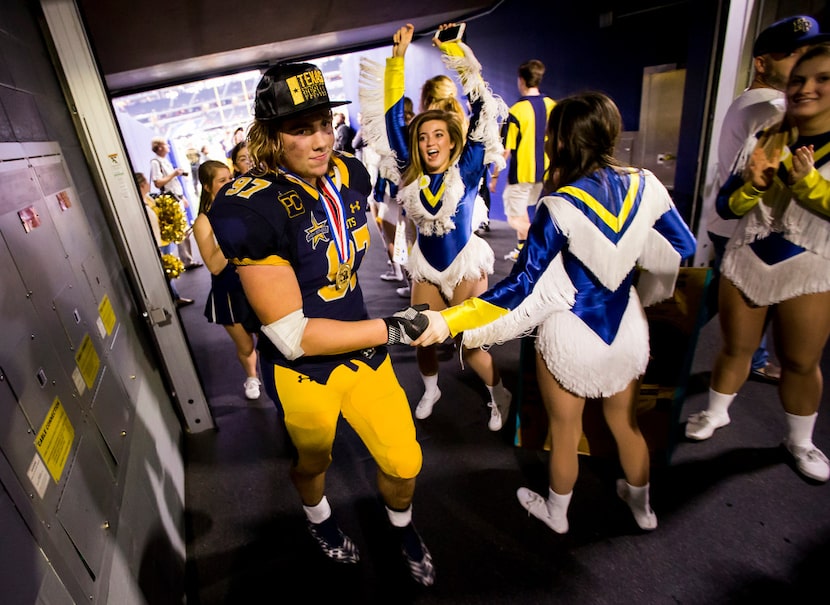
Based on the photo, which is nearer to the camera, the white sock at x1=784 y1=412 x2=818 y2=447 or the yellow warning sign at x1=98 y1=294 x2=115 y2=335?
the yellow warning sign at x1=98 y1=294 x2=115 y2=335

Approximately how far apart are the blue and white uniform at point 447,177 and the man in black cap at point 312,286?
78cm

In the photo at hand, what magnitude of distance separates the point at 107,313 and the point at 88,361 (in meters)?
0.47

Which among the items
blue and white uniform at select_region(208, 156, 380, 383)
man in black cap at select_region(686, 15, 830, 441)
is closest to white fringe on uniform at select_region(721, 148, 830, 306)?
man in black cap at select_region(686, 15, 830, 441)

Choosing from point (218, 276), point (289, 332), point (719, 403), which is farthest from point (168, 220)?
point (719, 403)

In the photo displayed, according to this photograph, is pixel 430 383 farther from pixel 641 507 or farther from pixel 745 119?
pixel 745 119

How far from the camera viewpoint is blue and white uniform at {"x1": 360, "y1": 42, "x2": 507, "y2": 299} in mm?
2326

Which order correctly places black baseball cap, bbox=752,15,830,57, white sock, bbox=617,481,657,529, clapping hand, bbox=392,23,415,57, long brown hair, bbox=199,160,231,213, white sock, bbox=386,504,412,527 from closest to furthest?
white sock, bbox=386,504,412,527 → white sock, bbox=617,481,657,529 → black baseball cap, bbox=752,15,830,57 → clapping hand, bbox=392,23,415,57 → long brown hair, bbox=199,160,231,213

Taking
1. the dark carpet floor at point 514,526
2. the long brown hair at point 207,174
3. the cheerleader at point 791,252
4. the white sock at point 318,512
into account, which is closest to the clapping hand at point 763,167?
the cheerleader at point 791,252

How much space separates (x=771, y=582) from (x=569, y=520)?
2.31 ft

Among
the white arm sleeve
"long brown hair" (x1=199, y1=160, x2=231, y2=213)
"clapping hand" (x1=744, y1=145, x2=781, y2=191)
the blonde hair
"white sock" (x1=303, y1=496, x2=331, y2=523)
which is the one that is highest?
the blonde hair

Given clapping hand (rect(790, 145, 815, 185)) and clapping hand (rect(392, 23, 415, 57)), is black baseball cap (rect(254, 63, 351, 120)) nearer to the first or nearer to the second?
clapping hand (rect(392, 23, 415, 57))

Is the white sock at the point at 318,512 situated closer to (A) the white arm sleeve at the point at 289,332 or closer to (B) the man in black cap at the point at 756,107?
(A) the white arm sleeve at the point at 289,332

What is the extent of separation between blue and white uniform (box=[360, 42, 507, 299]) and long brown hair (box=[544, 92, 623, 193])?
92 centimetres

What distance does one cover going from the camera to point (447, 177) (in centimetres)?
238
